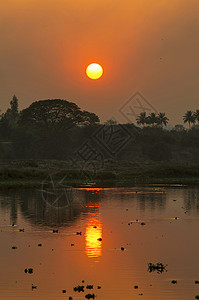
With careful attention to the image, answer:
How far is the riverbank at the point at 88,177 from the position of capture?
84.2 m

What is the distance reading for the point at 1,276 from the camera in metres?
22.3

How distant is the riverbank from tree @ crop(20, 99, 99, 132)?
3608 centimetres

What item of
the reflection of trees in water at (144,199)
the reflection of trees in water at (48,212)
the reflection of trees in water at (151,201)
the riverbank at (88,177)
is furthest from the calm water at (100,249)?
the riverbank at (88,177)

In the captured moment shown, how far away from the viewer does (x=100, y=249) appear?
28500mm

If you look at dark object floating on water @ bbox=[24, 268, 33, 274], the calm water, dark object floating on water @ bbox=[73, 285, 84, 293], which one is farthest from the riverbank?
dark object floating on water @ bbox=[73, 285, 84, 293]

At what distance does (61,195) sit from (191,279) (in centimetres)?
4161

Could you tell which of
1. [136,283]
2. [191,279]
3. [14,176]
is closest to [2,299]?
[136,283]

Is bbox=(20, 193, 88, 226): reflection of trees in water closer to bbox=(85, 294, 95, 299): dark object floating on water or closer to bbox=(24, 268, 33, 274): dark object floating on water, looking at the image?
bbox=(24, 268, 33, 274): dark object floating on water

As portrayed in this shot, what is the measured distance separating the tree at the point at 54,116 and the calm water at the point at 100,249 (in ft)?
313

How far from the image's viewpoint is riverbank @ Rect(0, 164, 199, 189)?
84238mm

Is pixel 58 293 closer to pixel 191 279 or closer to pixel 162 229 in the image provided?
pixel 191 279

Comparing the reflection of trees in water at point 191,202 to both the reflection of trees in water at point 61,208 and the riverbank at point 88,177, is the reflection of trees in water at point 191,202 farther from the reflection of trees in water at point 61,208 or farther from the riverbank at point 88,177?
the riverbank at point 88,177

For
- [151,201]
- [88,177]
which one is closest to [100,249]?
[151,201]

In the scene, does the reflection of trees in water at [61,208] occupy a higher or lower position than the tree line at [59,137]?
lower
